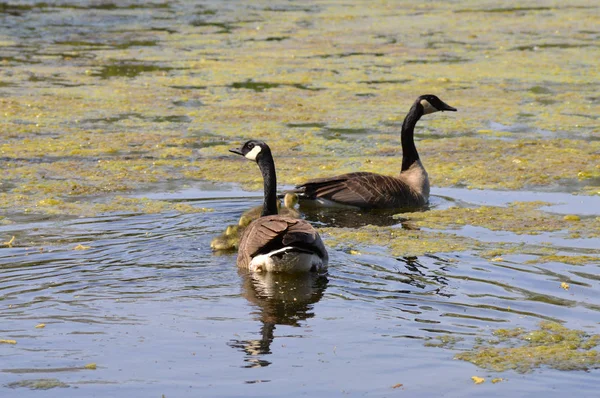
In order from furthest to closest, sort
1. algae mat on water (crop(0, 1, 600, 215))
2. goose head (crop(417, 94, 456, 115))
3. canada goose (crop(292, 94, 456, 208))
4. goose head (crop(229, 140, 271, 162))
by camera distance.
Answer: goose head (crop(417, 94, 456, 115)) < algae mat on water (crop(0, 1, 600, 215)) < canada goose (crop(292, 94, 456, 208)) < goose head (crop(229, 140, 271, 162))

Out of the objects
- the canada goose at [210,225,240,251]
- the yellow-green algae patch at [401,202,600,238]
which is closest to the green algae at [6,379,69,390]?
the canada goose at [210,225,240,251]

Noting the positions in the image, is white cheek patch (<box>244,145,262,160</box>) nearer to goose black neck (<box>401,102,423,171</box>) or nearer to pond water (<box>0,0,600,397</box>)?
pond water (<box>0,0,600,397</box>)

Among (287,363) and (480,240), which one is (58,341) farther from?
(480,240)

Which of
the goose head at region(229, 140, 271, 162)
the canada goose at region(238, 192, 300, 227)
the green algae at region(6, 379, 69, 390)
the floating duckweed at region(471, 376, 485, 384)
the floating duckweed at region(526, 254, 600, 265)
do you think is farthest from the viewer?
the canada goose at region(238, 192, 300, 227)

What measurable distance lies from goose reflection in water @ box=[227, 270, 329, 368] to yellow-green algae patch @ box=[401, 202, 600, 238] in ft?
7.86

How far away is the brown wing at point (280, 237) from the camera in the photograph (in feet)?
28.3

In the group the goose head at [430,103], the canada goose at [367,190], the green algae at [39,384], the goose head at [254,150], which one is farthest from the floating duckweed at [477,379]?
the goose head at [430,103]

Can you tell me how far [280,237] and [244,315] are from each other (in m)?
1.24

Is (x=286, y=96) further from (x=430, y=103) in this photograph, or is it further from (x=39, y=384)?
(x=39, y=384)

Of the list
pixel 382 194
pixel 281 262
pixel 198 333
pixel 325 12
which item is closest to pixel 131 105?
pixel 382 194

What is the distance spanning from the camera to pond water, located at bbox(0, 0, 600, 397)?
6582 mm

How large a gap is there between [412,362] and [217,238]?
3.58 metres

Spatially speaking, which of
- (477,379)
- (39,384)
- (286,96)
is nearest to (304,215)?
(477,379)

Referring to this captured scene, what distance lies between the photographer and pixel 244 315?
757 cm
